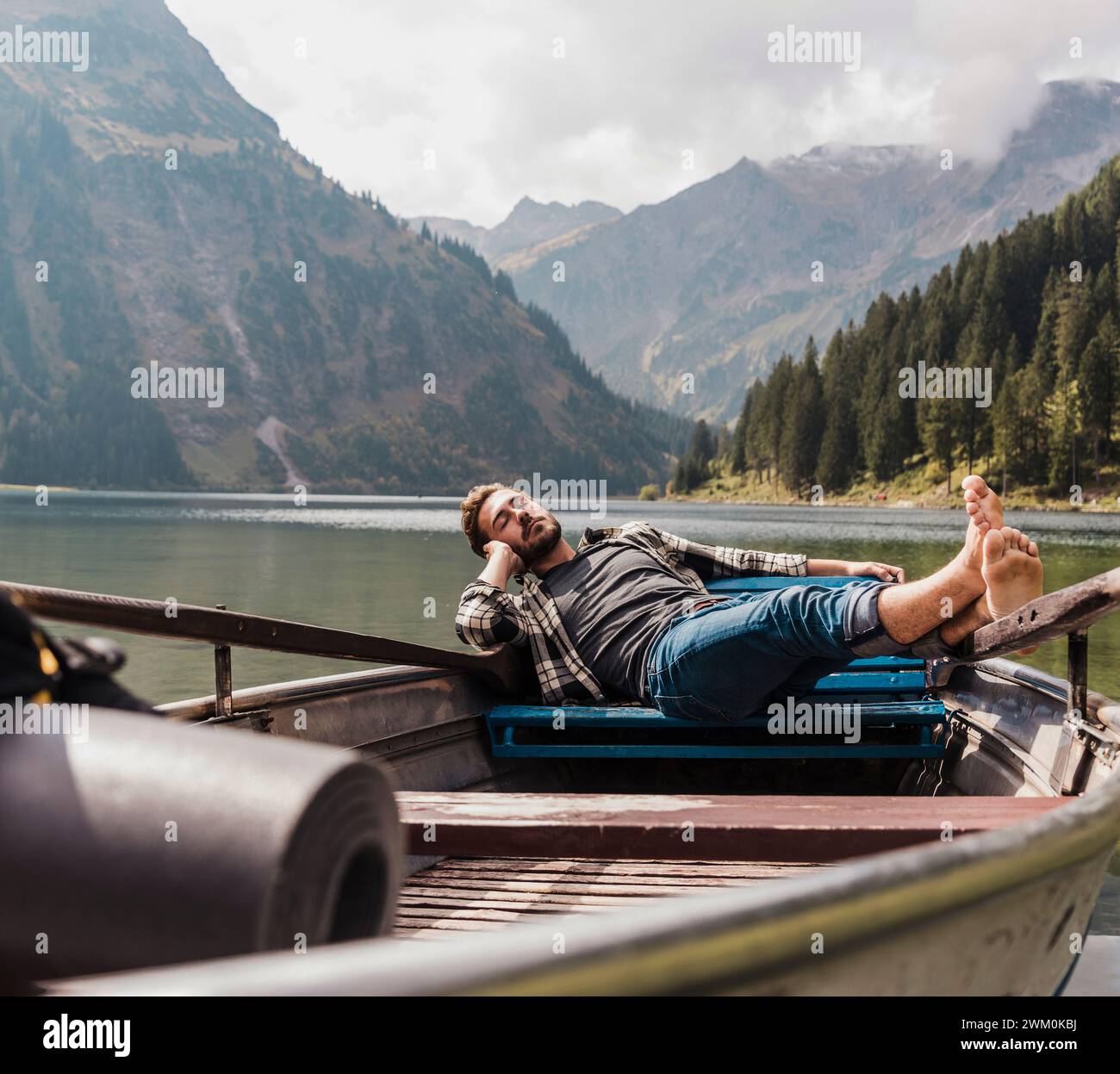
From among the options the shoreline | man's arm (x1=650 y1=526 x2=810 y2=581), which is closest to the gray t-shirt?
man's arm (x1=650 y1=526 x2=810 y2=581)

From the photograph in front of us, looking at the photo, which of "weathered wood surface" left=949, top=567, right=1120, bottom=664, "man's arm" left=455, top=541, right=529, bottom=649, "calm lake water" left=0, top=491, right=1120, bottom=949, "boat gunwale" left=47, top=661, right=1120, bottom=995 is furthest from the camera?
"calm lake water" left=0, top=491, right=1120, bottom=949

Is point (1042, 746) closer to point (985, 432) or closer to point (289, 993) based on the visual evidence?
point (289, 993)

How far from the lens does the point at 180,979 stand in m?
0.93

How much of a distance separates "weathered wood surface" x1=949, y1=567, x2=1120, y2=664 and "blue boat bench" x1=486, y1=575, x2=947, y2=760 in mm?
1541

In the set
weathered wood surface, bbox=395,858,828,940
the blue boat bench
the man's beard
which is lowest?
weathered wood surface, bbox=395,858,828,940

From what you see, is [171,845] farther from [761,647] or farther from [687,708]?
[687,708]

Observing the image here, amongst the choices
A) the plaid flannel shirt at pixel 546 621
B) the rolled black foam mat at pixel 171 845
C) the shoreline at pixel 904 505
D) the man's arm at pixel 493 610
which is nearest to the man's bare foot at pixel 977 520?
the plaid flannel shirt at pixel 546 621

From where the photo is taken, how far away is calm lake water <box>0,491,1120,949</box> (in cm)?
1967

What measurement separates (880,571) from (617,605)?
1.60 m

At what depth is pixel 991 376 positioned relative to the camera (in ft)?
363

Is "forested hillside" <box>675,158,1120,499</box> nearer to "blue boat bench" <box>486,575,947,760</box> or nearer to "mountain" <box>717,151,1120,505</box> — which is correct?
"mountain" <box>717,151,1120,505</box>

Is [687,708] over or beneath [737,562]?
beneath

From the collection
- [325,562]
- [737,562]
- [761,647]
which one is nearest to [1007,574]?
[761,647]
